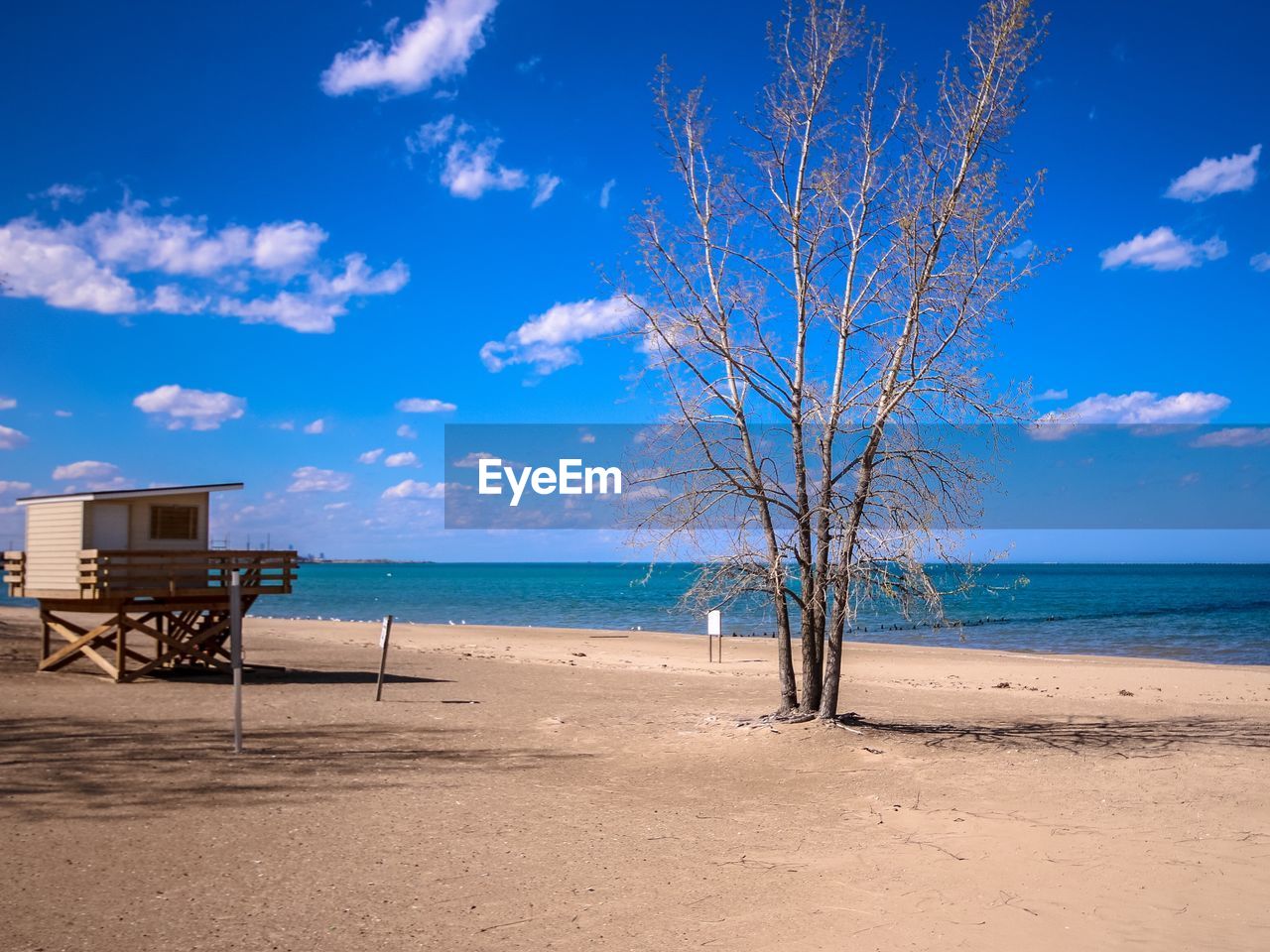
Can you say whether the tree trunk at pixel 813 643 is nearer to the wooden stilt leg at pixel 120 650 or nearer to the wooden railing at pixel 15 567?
the wooden stilt leg at pixel 120 650

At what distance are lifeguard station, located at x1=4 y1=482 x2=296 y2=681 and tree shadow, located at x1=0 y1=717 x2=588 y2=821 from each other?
17.0ft

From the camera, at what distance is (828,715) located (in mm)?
Result: 13250

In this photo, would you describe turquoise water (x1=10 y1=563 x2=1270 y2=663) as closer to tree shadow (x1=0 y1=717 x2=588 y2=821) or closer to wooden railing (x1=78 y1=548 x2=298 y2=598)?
tree shadow (x1=0 y1=717 x2=588 y2=821)

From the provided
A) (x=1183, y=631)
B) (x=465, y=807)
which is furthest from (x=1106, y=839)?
(x=1183, y=631)

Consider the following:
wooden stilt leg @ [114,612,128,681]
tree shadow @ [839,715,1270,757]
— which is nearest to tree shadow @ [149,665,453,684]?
wooden stilt leg @ [114,612,128,681]

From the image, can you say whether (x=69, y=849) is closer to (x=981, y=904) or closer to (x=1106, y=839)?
(x=981, y=904)

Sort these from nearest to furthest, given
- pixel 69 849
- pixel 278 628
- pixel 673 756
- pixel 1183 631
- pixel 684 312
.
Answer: pixel 69 849 → pixel 673 756 → pixel 684 312 → pixel 278 628 → pixel 1183 631

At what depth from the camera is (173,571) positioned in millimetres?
19297

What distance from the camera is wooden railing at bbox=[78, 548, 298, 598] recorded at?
60.9ft

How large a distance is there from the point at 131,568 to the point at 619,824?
44.6 feet

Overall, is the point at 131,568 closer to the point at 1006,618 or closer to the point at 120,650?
the point at 120,650

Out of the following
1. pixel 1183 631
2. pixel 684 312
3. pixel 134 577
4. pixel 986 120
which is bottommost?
pixel 1183 631

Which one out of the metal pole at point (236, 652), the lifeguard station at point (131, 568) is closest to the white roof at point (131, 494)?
the lifeguard station at point (131, 568)

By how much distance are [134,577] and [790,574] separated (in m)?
12.9
